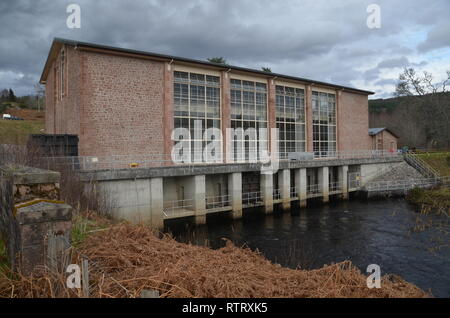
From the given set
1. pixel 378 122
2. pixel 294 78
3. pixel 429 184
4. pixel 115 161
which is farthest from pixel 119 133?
pixel 378 122

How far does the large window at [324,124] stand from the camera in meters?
34.3

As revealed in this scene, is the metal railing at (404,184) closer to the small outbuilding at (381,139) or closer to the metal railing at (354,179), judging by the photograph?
the metal railing at (354,179)

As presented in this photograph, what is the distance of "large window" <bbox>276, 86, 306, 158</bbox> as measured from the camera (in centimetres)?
3070

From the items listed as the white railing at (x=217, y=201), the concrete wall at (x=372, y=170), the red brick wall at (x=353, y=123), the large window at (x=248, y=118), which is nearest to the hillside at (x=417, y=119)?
the concrete wall at (x=372, y=170)

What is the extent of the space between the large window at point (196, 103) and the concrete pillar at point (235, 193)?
4024 mm

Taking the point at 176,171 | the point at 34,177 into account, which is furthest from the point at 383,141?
the point at 34,177

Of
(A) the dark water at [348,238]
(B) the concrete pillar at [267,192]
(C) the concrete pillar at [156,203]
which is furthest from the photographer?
(B) the concrete pillar at [267,192]

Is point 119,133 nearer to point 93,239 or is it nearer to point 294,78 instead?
point 93,239

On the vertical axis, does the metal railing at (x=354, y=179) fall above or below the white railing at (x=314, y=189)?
above

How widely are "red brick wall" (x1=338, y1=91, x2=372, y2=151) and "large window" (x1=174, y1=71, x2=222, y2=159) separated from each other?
666 inches

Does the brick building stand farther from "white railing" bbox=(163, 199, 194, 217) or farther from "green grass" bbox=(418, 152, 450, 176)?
"green grass" bbox=(418, 152, 450, 176)

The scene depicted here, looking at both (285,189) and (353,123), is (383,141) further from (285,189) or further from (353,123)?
(285,189)

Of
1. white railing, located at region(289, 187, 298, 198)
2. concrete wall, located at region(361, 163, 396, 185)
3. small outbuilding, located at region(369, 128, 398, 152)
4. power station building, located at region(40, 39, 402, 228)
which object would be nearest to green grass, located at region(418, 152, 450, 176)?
small outbuilding, located at region(369, 128, 398, 152)

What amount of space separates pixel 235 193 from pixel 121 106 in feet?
30.6
